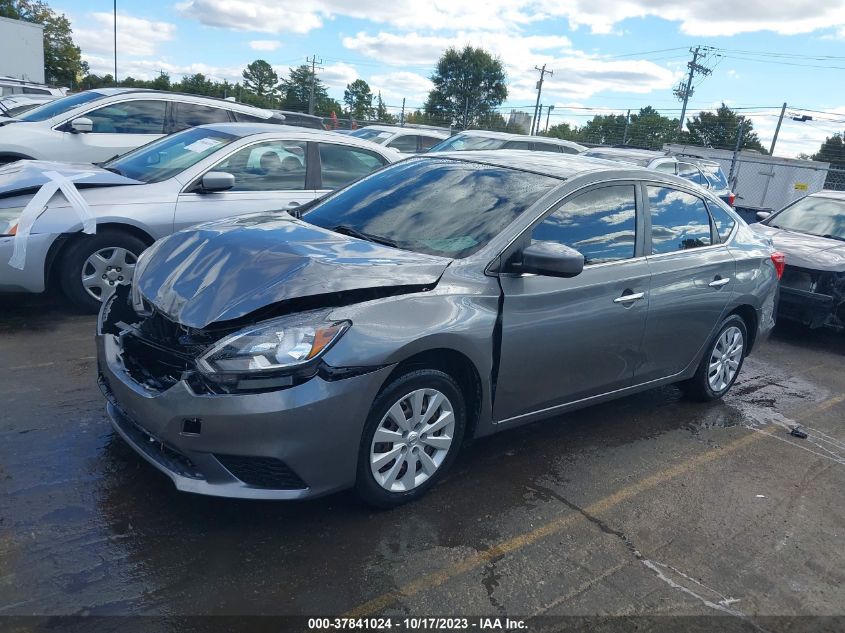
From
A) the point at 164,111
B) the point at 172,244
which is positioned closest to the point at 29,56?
the point at 164,111

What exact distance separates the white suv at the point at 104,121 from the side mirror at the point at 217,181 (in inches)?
131

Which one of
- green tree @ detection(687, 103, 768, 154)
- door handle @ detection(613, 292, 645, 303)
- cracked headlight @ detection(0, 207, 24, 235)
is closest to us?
door handle @ detection(613, 292, 645, 303)

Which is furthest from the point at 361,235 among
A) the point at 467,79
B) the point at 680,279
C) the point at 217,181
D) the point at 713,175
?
the point at 467,79

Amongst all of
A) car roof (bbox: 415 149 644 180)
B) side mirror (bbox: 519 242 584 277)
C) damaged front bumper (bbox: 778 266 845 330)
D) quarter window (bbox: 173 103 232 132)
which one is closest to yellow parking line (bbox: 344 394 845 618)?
side mirror (bbox: 519 242 584 277)

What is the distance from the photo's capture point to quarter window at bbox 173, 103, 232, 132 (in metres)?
9.22

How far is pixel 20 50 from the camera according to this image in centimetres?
3641

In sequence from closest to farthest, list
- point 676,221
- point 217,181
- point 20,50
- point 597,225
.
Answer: point 597,225
point 676,221
point 217,181
point 20,50

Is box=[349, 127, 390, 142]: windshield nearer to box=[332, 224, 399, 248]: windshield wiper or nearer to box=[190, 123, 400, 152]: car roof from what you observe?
box=[190, 123, 400, 152]: car roof

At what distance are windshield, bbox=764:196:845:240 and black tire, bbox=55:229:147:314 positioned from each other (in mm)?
7681

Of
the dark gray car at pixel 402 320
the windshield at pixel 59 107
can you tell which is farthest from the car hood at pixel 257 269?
the windshield at pixel 59 107

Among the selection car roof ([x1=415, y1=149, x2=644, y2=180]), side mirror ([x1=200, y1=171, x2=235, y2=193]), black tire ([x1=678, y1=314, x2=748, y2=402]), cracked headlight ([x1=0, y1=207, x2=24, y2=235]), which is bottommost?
black tire ([x1=678, y1=314, x2=748, y2=402])

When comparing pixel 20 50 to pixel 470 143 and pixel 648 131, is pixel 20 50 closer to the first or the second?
pixel 648 131

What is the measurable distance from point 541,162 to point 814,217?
611 centimetres

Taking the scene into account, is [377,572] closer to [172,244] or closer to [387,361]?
[387,361]
